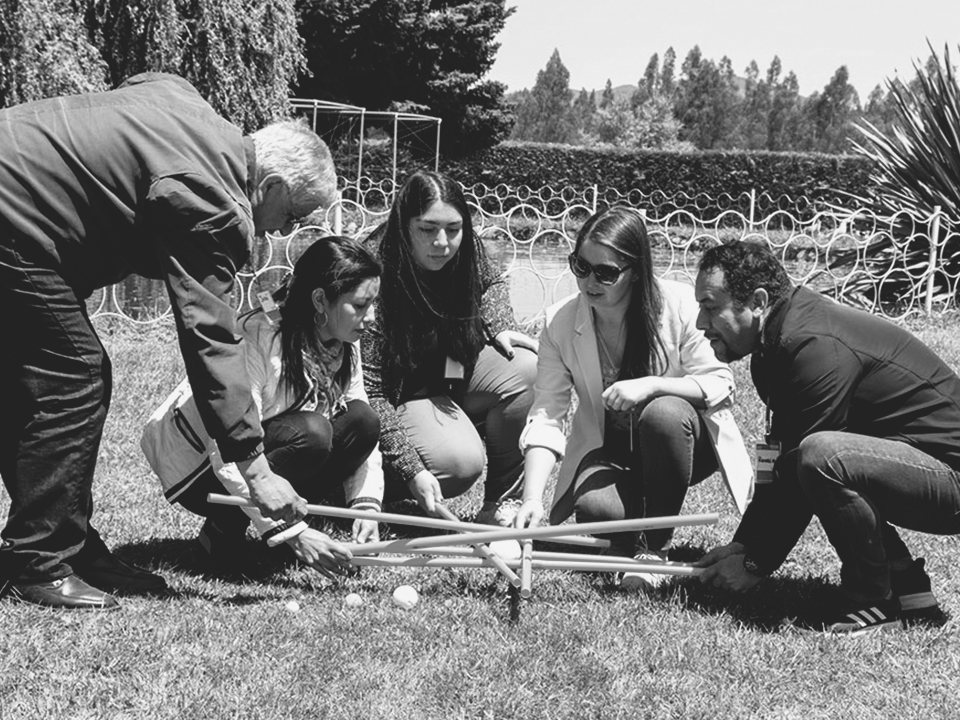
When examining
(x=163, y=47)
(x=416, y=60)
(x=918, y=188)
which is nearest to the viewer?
(x=918, y=188)

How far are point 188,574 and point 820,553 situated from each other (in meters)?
2.22

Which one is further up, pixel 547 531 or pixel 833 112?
pixel 547 531

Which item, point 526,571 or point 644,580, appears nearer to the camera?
point 526,571

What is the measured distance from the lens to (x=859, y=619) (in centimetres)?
296

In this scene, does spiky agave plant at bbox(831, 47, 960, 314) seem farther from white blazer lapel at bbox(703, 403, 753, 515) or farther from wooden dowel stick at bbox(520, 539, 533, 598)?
wooden dowel stick at bbox(520, 539, 533, 598)

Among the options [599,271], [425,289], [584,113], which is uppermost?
[599,271]

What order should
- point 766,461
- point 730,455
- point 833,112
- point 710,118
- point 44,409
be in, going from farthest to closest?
point 833,112 → point 710,118 → point 730,455 → point 766,461 → point 44,409

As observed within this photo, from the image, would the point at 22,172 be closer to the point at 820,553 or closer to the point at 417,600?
the point at 417,600

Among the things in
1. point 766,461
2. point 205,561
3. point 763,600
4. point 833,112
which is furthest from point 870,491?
point 833,112

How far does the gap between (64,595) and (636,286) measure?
2.07m

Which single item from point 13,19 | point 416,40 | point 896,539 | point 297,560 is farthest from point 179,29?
point 416,40

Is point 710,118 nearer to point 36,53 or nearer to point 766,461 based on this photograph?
point 36,53

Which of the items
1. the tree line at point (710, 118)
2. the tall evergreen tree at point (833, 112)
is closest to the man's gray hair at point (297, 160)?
the tree line at point (710, 118)

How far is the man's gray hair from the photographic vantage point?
9.25 feet
